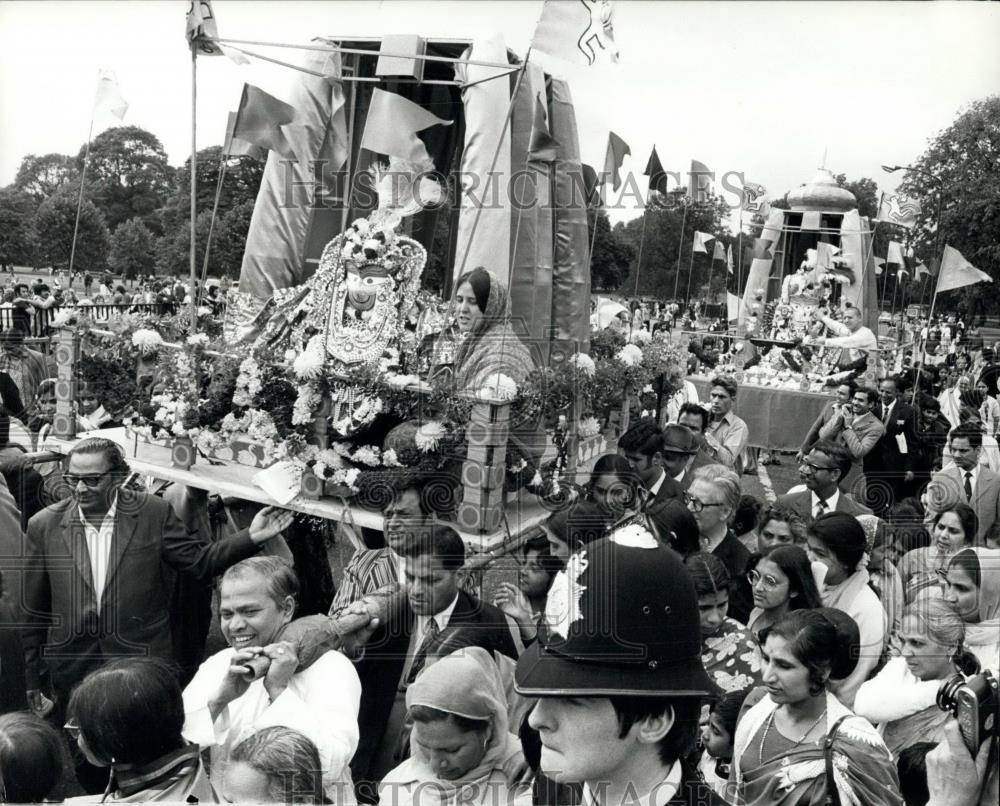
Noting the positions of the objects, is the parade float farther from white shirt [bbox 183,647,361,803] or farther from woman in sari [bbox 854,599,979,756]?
woman in sari [bbox 854,599,979,756]

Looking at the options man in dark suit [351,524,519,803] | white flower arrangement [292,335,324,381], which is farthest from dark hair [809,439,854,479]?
white flower arrangement [292,335,324,381]

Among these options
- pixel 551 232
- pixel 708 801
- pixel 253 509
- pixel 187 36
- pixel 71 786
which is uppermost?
pixel 187 36

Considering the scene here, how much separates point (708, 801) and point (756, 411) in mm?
12160

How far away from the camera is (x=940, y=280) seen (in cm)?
1019

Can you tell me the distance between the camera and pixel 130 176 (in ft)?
113

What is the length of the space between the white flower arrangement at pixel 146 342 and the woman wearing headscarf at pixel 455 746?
4.22m

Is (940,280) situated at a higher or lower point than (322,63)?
lower

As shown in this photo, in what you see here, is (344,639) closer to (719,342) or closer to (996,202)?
(719,342)

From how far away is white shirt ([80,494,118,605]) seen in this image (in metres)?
3.97

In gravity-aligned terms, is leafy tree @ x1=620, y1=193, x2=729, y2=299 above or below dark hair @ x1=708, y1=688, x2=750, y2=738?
above

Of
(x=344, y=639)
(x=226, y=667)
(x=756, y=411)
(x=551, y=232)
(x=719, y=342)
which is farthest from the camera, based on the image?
(x=719, y=342)

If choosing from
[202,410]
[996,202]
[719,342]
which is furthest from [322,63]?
[996,202]

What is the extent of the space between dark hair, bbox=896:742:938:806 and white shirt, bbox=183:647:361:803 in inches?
62.3

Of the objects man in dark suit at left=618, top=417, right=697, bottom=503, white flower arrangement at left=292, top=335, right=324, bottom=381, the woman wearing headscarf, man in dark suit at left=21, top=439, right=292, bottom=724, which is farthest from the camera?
white flower arrangement at left=292, top=335, right=324, bottom=381
